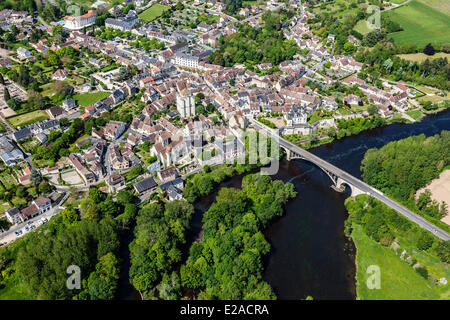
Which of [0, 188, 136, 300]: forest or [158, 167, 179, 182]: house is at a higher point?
[0, 188, 136, 300]: forest

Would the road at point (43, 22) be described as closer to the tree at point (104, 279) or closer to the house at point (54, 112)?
the house at point (54, 112)

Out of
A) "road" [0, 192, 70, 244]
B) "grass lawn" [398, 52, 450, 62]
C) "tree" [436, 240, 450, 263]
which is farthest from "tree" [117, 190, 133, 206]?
"grass lawn" [398, 52, 450, 62]

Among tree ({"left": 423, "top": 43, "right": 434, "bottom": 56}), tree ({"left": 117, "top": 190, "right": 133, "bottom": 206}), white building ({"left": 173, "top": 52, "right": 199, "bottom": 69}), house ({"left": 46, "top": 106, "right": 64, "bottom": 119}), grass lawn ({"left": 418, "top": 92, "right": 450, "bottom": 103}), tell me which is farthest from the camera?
tree ({"left": 423, "top": 43, "right": 434, "bottom": 56})

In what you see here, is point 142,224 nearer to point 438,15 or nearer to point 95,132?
point 95,132

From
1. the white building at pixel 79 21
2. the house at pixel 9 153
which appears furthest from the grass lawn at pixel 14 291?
the white building at pixel 79 21

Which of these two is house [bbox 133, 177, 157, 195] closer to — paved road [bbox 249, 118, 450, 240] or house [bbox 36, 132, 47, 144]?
house [bbox 36, 132, 47, 144]

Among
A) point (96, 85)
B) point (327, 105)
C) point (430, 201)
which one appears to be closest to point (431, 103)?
point (327, 105)
